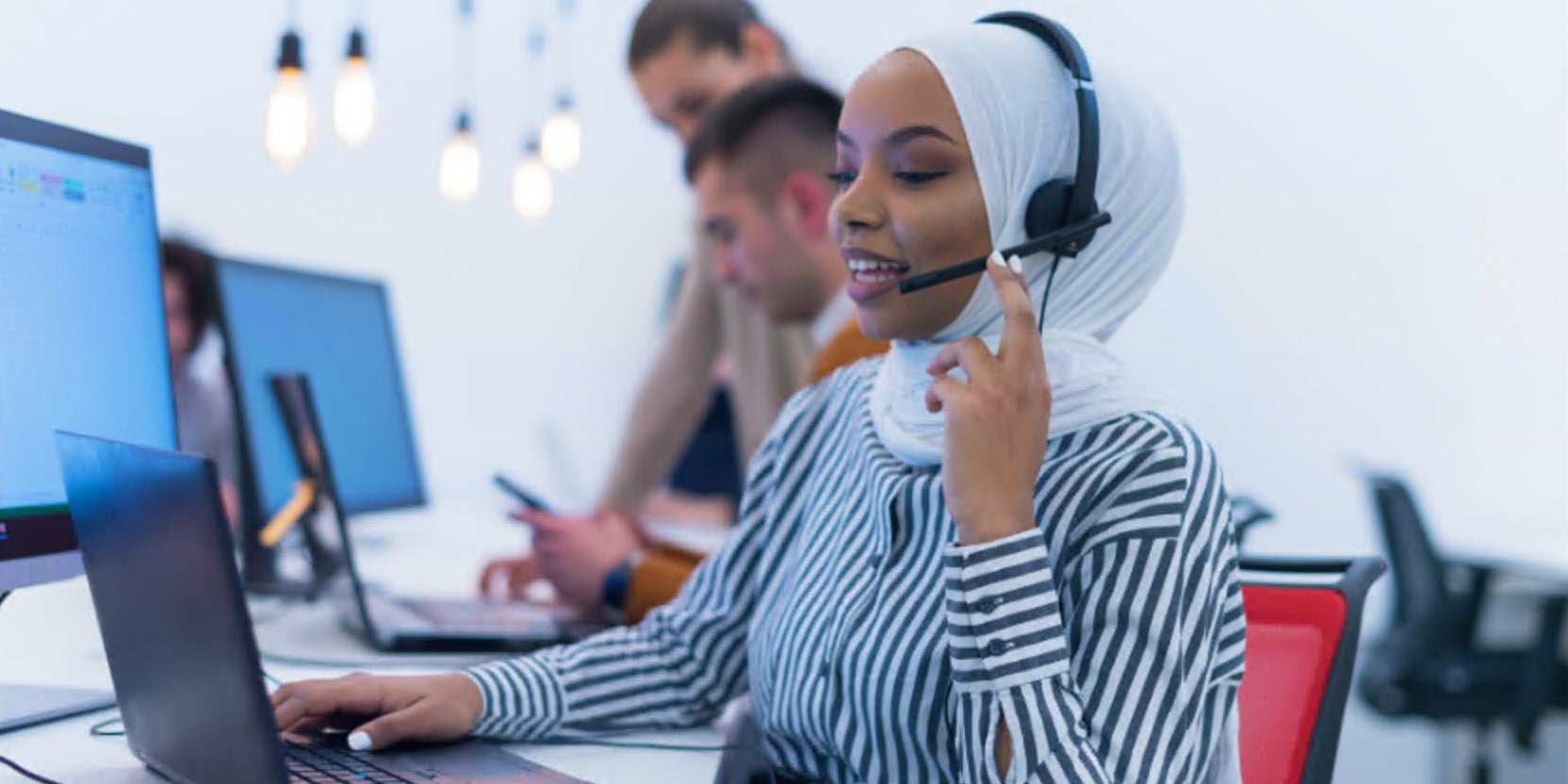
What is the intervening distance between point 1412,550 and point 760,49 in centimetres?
200

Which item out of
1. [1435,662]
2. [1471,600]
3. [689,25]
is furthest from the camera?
[1471,600]

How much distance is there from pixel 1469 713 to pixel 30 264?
335 cm

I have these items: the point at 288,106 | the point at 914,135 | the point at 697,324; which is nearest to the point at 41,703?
the point at 914,135

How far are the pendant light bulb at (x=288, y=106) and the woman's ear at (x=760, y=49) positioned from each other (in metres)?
0.84

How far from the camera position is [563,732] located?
1246mm

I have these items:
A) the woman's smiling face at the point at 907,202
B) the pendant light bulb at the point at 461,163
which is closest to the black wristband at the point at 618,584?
the woman's smiling face at the point at 907,202

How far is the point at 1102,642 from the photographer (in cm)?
93

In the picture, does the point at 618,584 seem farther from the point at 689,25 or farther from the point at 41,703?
the point at 689,25

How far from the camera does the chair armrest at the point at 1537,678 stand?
11.2 ft

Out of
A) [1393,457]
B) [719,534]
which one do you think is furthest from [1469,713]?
[719,534]

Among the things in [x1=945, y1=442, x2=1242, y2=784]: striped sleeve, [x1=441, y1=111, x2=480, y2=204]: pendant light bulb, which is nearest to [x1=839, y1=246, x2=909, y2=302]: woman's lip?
[x1=945, y1=442, x2=1242, y2=784]: striped sleeve

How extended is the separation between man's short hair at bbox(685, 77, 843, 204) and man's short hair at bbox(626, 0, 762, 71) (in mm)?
410

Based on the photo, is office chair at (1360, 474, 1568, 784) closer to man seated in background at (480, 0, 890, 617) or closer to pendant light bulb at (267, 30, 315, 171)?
man seated in background at (480, 0, 890, 617)

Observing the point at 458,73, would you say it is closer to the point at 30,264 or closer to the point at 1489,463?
the point at 1489,463
